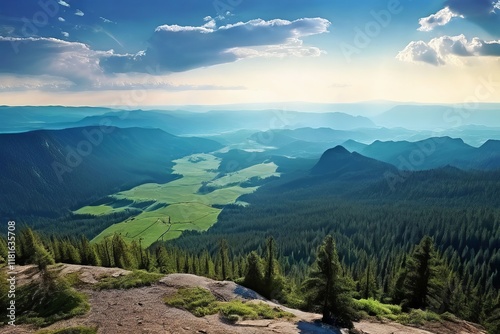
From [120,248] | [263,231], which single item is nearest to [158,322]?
[120,248]

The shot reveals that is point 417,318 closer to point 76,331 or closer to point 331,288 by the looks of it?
point 331,288

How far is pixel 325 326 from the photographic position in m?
36.4

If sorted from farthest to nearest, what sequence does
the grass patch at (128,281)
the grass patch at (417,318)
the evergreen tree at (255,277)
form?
the evergreen tree at (255,277), the grass patch at (128,281), the grass patch at (417,318)

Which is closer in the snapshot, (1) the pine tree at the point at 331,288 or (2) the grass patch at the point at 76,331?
(2) the grass patch at the point at 76,331

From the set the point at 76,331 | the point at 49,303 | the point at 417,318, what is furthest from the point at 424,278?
the point at 49,303

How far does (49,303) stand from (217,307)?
2336 cm

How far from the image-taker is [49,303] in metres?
42.8

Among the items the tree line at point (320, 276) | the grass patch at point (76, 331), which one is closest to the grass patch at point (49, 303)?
the tree line at point (320, 276)

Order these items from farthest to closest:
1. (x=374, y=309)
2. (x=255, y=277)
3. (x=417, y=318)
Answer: (x=255, y=277) < (x=374, y=309) < (x=417, y=318)

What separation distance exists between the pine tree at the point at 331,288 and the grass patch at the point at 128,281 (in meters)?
26.5

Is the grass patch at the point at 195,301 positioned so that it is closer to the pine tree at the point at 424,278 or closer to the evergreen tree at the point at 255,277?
the evergreen tree at the point at 255,277

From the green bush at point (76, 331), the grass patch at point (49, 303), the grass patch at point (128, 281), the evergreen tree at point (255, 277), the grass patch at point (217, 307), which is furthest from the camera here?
the evergreen tree at point (255, 277)

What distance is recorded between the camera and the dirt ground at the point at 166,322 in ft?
112

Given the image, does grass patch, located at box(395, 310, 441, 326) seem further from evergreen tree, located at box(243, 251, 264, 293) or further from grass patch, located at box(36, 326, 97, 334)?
grass patch, located at box(36, 326, 97, 334)
